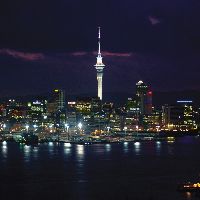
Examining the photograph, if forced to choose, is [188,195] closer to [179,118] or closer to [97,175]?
[97,175]

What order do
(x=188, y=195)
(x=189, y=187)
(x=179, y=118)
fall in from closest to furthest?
(x=188, y=195)
(x=189, y=187)
(x=179, y=118)

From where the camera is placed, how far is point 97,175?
39.6m

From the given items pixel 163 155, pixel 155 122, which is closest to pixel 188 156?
pixel 163 155

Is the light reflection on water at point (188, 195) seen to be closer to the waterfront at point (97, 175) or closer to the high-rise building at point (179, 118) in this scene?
the waterfront at point (97, 175)

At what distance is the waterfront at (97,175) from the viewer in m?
32.2

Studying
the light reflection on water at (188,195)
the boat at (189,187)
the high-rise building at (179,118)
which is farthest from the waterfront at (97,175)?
the high-rise building at (179,118)

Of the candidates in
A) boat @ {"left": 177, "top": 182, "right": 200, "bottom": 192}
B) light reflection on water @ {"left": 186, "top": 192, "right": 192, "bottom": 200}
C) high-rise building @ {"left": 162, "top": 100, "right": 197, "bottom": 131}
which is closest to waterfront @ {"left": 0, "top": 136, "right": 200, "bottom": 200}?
light reflection on water @ {"left": 186, "top": 192, "right": 192, "bottom": 200}

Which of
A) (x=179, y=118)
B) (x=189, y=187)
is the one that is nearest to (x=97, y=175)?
(x=189, y=187)

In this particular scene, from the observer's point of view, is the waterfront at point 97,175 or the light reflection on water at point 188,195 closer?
the light reflection on water at point 188,195

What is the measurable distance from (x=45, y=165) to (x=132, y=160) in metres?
6.77

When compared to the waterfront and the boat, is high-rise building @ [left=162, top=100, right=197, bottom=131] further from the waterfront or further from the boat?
the boat

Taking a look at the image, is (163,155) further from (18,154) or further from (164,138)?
(164,138)

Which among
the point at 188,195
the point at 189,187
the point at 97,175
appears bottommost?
the point at 188,195

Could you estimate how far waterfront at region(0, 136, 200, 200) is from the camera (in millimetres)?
32188
